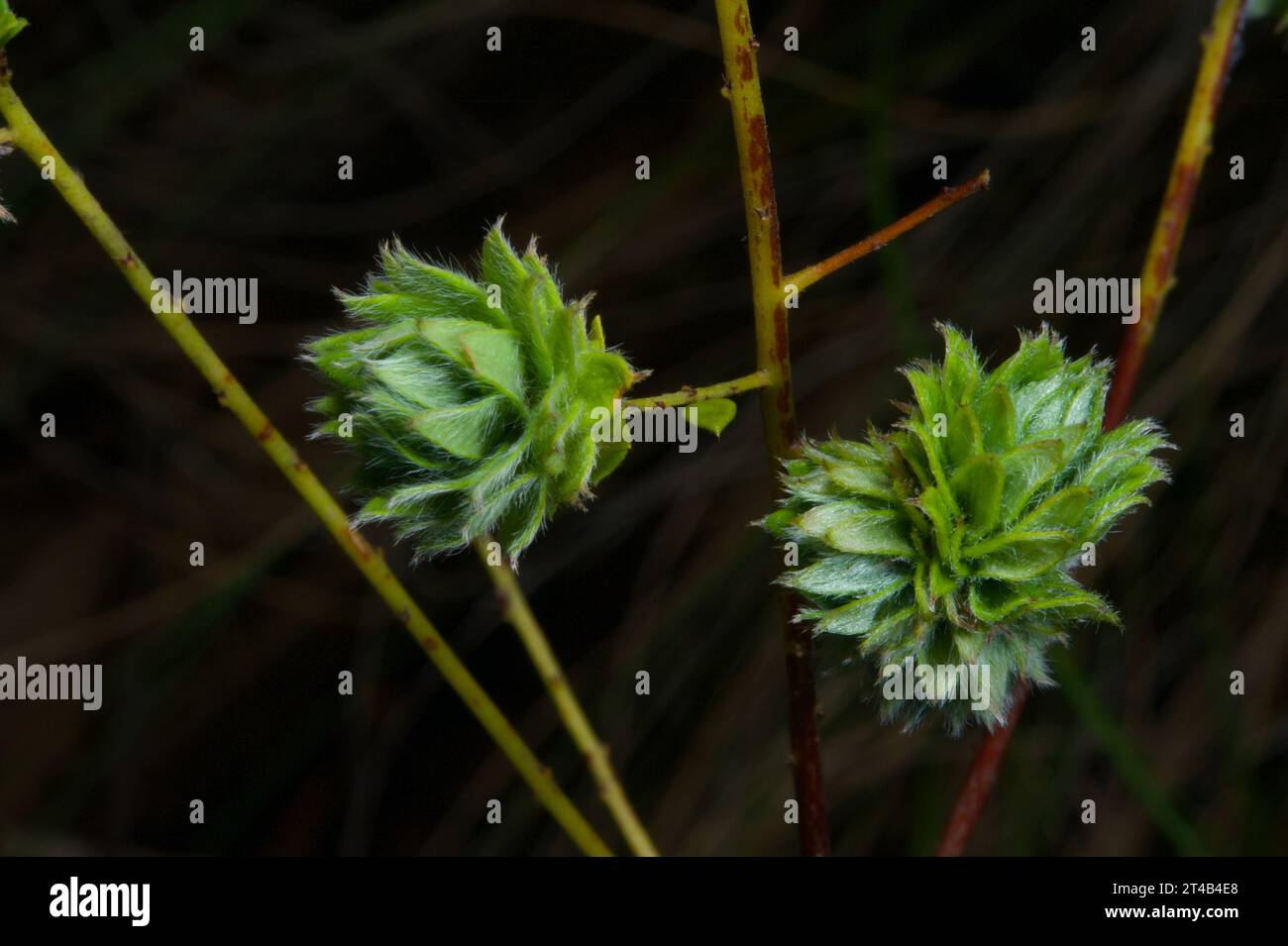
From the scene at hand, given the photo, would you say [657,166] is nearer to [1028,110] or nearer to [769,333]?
[1028,110]

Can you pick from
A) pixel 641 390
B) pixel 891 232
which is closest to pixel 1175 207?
pixel 891 232

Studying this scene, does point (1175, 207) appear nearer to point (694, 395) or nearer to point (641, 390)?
point (694, 395)

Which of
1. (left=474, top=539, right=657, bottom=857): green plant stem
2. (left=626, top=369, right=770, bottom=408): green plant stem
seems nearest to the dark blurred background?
(left=474, top=539, right=657, bottom=857): green plant stem

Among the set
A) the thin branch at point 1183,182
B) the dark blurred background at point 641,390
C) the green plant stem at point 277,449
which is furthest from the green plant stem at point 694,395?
the dark blurred background at point 641,390

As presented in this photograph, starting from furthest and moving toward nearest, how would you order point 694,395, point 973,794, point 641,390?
point 641,390 → point 973,794 → point 694,395

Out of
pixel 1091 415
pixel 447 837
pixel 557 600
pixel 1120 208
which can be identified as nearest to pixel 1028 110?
pixel 1120 208

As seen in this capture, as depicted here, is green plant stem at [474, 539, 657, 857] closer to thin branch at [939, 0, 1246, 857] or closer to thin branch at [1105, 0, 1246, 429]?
thin branch at [939, 0, 1246, 857]
